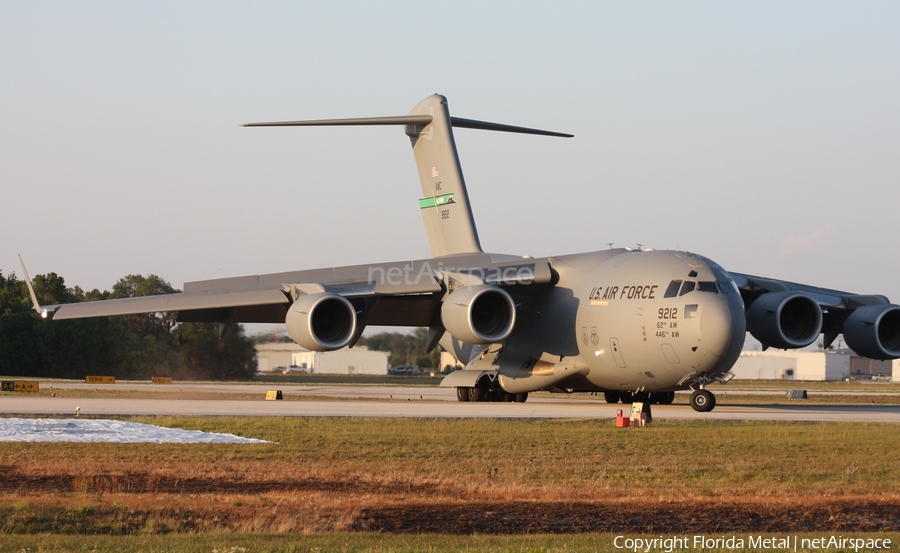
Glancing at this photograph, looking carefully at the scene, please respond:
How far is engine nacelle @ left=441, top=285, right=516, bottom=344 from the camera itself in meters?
22.8

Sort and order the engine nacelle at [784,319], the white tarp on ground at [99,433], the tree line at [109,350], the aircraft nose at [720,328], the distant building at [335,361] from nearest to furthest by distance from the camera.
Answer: the white tarp on ground at [99,433], the aircraft nose at [720,328], the engine nacelle at [784,319], the tree line at [109,350], the distant building at [335,361]

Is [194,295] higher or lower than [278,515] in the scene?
higher

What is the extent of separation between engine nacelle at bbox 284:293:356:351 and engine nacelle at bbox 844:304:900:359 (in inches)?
442

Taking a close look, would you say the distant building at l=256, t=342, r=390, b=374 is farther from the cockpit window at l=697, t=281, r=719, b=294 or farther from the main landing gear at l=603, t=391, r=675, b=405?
the cockpit window at l=697, t=281, r=719, b=294

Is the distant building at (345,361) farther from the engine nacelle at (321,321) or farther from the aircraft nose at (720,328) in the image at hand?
the aircraft nose at (720,328)

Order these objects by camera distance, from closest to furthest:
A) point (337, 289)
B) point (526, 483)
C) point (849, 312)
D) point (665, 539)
→ point (665, 539) < point (526, 483) < point (337, 289) < point (849, 312)

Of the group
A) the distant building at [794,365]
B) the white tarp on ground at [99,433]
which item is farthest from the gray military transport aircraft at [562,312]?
the distant building at [794,365]

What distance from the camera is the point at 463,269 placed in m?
24.8

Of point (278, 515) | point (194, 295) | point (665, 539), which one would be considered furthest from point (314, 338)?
point (665, 539)

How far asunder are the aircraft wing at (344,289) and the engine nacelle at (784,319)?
4.67 meters

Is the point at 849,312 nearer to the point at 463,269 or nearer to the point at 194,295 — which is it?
the point at 463,269

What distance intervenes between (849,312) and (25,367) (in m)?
34.5

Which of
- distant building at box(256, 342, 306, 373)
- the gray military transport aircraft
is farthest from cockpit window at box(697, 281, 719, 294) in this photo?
distant building at box(256, 342, 306, 373)

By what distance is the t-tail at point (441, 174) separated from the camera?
2925 cm
